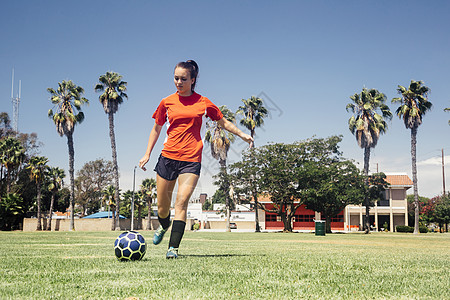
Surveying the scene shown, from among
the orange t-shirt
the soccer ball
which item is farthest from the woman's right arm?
the soccer ball

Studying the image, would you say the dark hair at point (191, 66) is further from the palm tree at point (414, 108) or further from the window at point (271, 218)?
the window at point (271, 218)

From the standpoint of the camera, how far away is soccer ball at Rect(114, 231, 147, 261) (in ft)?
17.3

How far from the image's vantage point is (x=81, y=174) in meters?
66.2

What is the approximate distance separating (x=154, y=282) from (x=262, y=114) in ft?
148

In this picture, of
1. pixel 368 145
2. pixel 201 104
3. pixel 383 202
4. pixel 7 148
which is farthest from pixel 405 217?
pixel 201 104

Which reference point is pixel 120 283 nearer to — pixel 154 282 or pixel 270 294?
pixel 154 282

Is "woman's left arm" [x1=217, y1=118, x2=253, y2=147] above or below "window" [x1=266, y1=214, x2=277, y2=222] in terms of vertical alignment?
above

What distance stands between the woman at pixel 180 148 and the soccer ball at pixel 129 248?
0.42 m

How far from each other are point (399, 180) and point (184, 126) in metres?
64.2

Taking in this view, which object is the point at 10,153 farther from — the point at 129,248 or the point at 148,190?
the point at 129,248

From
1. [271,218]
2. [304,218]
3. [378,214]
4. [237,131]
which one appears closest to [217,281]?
[237,131]

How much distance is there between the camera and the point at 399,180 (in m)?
63.6

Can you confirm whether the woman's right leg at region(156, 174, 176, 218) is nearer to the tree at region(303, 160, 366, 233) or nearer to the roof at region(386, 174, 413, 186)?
the tree at region(303, 160, 366, 233)

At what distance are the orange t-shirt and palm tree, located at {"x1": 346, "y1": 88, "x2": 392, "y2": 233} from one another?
40.9 m
